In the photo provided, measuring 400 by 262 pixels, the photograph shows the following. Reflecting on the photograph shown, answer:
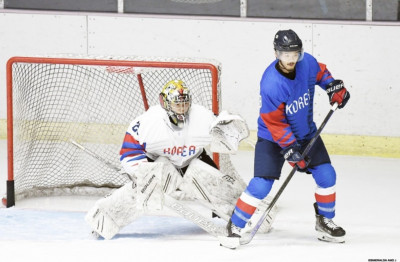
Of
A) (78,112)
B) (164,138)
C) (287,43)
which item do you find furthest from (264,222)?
(78,112)

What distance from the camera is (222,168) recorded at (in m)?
6.46

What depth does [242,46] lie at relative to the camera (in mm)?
8016

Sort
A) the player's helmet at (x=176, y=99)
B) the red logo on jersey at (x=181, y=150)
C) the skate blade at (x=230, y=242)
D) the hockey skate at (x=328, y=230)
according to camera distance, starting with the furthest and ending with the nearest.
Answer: the red logo on jersey at (x=181, y=150), the player's helmet at (x=176, y=99), the hockey skate at (x=328, y=230), the skate blade at (x=230, y=242)

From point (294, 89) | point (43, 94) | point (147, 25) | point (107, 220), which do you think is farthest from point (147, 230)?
point (147, 25)

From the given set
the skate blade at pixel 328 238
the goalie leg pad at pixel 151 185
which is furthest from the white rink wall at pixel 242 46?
the goalie leg pad at pixel 151 185

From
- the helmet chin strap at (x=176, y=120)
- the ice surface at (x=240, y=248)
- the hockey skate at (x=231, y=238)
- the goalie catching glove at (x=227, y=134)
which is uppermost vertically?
the helmet chin strap at (x=176, y=120)

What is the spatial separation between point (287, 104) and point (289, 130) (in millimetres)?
122

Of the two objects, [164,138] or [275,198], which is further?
[164,138]

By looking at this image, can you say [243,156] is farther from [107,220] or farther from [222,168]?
[107,220]

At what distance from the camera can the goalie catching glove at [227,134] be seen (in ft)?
18.2

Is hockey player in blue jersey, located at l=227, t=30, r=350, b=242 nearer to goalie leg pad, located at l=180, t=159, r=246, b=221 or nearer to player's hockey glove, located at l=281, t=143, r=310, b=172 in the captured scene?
player's hockey glove, located at l=281, t=143, r=310, b=172

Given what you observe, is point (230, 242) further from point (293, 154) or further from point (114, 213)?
point (114, 213)

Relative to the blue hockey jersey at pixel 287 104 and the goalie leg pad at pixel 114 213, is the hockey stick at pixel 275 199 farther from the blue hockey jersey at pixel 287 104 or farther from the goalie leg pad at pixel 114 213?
the goalie leg pad at pixel 114 213

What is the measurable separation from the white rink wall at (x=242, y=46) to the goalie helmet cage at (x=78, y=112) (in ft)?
1.16
